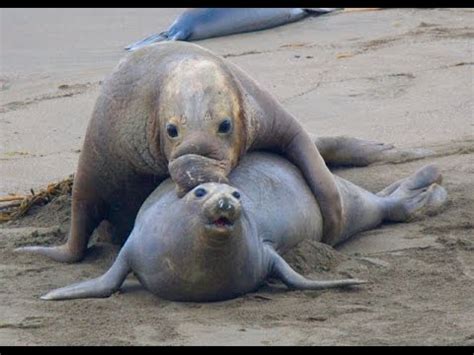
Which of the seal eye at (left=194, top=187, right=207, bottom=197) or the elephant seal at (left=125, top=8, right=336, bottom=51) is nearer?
the seal eye at (left=194, top=187, right=207, bottom=197)

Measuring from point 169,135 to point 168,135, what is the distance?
0.01 metres

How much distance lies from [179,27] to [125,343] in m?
6.86

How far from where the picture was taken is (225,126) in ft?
19.0

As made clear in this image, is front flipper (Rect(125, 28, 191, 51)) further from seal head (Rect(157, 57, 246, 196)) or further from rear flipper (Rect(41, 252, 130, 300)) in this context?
rear flipper (Rect(41, 252, 130, 300))

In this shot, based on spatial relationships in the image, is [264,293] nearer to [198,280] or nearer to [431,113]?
[198,280]

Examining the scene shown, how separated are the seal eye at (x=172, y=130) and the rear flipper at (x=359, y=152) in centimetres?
181

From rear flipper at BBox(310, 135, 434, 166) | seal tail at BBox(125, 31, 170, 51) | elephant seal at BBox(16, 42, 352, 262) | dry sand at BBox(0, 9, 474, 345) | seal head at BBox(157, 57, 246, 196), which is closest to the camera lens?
dry sand at BBox(0, 9, 474, 345)

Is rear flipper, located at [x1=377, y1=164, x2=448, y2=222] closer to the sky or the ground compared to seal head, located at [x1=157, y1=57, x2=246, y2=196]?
closer to the ground

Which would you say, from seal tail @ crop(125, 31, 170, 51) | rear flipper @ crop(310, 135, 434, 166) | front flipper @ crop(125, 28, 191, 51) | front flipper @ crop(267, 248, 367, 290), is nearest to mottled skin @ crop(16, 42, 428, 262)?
front flipper @ crop(267, 248, 367, 290)

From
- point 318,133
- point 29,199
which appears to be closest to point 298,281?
point 29,199

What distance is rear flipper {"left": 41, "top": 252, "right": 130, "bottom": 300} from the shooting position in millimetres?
5605

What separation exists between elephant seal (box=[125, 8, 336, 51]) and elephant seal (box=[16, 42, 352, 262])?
16.5 ft

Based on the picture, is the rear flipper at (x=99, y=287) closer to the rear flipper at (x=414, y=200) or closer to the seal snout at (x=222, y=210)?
the seal snout at (x=222, y=210)

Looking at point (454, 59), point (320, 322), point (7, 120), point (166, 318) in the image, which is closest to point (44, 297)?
point (166, 318)
